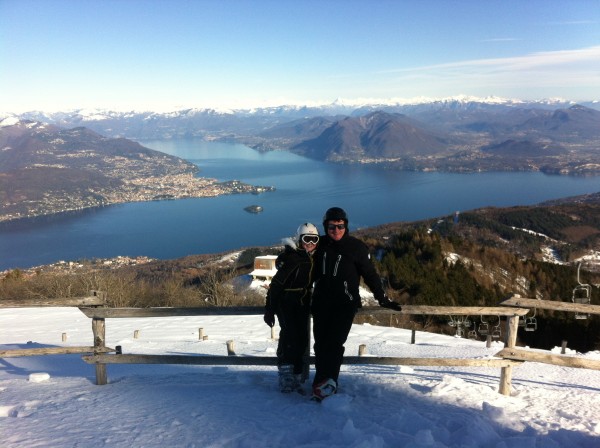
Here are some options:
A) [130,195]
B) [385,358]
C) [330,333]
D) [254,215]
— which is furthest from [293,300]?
[130,195]

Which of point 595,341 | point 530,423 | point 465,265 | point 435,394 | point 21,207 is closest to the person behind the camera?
point 530,423

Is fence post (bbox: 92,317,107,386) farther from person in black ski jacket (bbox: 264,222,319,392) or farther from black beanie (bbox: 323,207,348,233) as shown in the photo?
black beanie (bbox: 323,207,348,233)

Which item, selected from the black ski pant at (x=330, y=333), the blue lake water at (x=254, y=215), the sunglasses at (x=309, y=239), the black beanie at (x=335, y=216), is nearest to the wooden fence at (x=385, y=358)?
the black ski pant at (x=330, y=333)

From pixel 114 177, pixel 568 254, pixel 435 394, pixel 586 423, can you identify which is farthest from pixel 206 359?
pixel 114 177

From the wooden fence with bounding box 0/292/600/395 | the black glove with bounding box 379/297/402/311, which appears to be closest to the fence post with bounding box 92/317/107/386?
the wooden fence with bounding box 0/292/600/395

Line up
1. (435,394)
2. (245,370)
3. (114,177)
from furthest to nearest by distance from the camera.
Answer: (114,177) → (245,370) → (435,394)

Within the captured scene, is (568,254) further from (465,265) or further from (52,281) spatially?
(52,281)

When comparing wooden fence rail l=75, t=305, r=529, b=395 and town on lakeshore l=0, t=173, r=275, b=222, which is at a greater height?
wooden fence rail l=75, t=305, r=529, b=395
